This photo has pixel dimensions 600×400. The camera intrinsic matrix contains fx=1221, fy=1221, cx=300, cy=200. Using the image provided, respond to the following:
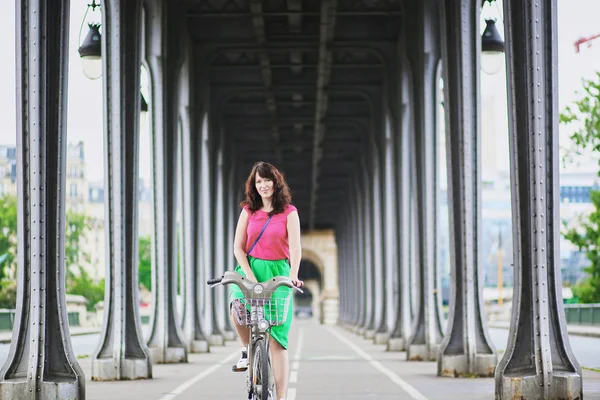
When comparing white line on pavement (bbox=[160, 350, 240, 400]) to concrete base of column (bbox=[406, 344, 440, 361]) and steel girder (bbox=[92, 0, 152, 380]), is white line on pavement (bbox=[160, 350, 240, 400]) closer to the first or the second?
steel girder (bbox=[92, 0, 152, 380])

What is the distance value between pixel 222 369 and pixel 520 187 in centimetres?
874

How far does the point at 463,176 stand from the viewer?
17.6 meters

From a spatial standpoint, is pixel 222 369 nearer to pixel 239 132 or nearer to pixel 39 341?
pixel 39 341

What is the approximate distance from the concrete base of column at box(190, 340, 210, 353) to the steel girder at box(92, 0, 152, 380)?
35.4 feet

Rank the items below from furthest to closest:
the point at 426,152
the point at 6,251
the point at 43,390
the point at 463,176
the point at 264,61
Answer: the point at 6,251 < the point at 264,61 < the point at 426,152 < the point at 463,176 < the point at 43,390

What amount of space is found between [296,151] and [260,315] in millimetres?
43539

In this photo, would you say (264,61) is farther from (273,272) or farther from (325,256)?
(325,256)

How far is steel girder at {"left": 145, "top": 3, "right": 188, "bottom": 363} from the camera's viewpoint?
71.3 ft

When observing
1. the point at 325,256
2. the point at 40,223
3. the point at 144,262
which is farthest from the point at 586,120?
the point at 144,262

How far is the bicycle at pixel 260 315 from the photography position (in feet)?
27.2

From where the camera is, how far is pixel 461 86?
1767 centimetres

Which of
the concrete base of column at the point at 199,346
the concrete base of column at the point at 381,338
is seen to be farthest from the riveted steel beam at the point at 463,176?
the concrete base of column at the point at 381,338

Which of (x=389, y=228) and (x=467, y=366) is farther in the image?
(x=389, y=228)

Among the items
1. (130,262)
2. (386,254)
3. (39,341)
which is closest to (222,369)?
(130,262)
